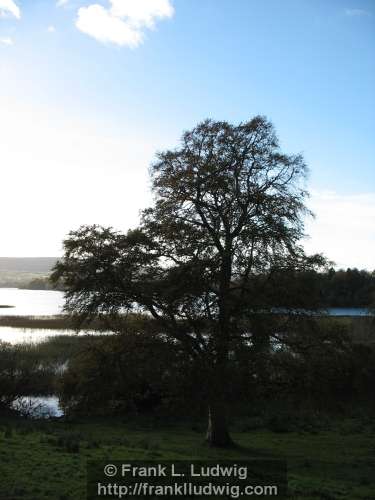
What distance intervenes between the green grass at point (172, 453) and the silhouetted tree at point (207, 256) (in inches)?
120

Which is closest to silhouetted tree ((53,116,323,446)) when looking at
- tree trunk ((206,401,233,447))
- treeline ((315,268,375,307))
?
tree trunk ((206,401,233,447))

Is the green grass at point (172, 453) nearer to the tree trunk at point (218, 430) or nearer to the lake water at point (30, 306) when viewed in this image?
the tree trunk at point (218, 430)

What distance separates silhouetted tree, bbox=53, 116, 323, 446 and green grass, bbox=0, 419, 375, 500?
3047mm

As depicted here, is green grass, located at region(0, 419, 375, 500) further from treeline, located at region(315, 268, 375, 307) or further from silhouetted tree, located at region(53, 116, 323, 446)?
treeline, located at region(315, 268, 375, 307)

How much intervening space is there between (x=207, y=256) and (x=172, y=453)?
21.4 feet

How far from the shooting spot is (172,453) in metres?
15.7

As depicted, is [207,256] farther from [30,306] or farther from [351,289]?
[30,306]

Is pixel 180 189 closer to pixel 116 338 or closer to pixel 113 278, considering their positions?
pixel 113 278

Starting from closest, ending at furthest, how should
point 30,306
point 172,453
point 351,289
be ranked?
point 172,453 → point 351,289 → point 30,306

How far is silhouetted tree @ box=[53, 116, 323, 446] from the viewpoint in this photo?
16750mm

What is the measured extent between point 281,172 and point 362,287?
41103 millimetres

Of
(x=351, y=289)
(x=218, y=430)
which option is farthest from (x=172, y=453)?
(x=351, y=289)

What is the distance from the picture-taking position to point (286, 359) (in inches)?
667

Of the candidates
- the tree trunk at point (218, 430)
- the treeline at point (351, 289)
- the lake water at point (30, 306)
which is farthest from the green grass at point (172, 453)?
the treeline at point (351, 289)
